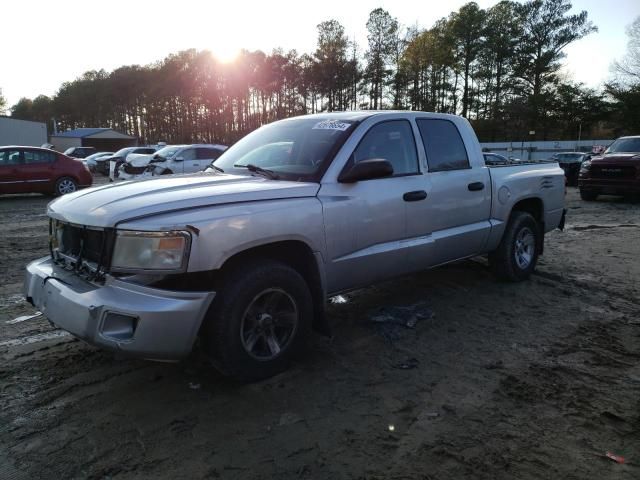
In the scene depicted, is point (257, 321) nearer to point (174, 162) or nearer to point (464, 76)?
A: point (174, 162)

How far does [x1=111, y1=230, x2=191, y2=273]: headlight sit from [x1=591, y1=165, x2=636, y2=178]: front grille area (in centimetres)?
1389

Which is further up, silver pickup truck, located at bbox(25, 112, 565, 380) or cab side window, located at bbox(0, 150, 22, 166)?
cab side window, located at bbox(0, 150, 22, 166)

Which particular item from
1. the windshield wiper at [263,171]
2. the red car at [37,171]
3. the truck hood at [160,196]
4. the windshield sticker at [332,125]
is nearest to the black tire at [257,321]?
the truck hood at [160,196]

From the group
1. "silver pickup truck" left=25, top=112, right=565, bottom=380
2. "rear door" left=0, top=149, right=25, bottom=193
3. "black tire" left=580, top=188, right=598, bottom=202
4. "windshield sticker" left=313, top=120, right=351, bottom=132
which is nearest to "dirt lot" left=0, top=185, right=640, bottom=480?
"silver pickup truck" left=25, top=112, right=565, bottom=380

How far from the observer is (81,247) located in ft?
10.00

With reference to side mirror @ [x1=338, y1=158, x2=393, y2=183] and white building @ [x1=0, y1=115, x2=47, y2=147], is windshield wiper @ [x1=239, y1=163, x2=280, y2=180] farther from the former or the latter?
white building @ [x1=0, y1=115, x2=47, y2=147]

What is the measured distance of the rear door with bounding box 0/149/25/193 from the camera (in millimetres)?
13820

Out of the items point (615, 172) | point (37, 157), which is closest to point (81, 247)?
point (37, 157)

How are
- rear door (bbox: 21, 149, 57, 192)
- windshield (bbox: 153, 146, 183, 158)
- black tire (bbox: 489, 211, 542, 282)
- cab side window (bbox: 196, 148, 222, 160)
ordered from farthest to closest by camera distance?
cab side window (bbox: 196, 148, 222, 160) → windshield (bbox: 153, 146, 183, 158) → rear door (bbox: 21, 149, 57, 192) → black tire (bbox: 489, 211, 542, 282)

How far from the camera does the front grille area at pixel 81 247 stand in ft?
9.29

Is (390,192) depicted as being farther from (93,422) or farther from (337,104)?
(337,104)

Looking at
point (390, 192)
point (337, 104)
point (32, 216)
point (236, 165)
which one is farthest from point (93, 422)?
point (337, 104)

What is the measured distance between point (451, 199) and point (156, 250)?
9.21 feet

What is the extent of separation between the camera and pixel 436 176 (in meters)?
4.35
